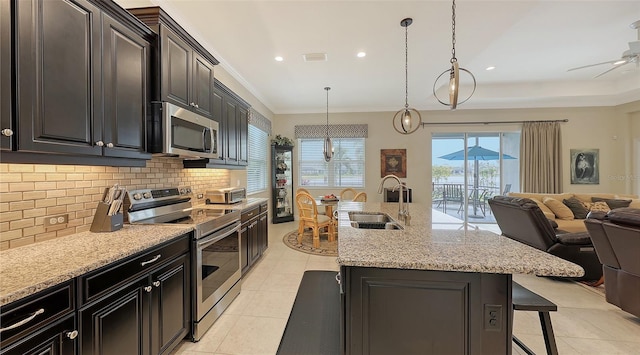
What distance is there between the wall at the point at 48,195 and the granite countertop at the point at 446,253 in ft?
5.87

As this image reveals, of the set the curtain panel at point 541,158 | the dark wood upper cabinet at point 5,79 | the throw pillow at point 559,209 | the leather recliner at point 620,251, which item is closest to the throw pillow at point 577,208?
the throw pillow at point 559,209

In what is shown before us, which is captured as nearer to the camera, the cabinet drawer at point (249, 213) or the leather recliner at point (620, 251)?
the leather recliner at point (620, 251)

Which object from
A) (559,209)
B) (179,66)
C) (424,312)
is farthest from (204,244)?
(559,209)

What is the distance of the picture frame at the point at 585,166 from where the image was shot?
5777mm

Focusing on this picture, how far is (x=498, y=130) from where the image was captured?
604 centimetres

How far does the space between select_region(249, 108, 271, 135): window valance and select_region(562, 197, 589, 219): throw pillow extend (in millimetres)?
6023

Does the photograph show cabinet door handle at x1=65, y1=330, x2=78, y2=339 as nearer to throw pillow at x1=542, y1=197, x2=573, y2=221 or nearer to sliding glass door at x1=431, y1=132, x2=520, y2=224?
throw pillow at x1=542, y1=197, x2=573, y2=221

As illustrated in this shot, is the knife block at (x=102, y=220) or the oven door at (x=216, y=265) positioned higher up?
the knife block at (x=102, y=220)

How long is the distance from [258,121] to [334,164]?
2378 millimetres

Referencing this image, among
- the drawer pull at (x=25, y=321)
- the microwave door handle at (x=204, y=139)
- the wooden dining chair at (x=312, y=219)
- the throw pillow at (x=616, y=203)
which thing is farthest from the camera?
the wooden dining chair at (x=312, y=219)

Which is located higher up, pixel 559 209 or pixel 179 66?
pixel 179 66

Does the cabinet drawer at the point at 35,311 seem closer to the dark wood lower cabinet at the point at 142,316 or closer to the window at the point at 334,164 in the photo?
the dark wood lower cabinet at the point at 142,316

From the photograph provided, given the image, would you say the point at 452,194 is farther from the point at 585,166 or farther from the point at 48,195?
the point at 48,195

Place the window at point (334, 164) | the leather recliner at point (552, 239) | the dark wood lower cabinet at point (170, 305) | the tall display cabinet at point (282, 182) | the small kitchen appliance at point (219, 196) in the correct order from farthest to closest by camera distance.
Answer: the window at point (334, 164) < the tall display cabinet at point (282, 182) < the small kitchen appliance at point (219, 196) < the leather recliner at point (552, 239) < the dark wood lower cabinet at point (170, 305)
